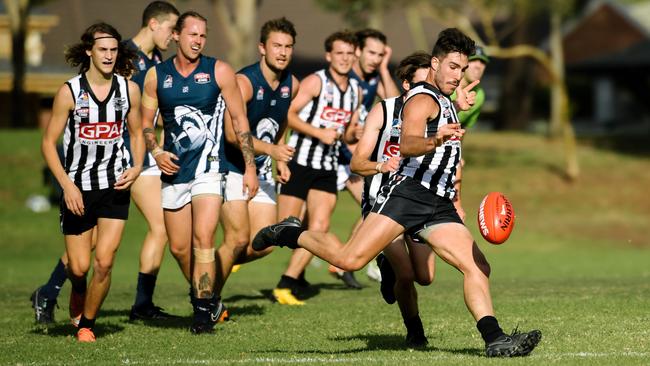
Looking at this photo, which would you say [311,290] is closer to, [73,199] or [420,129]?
[73,199]

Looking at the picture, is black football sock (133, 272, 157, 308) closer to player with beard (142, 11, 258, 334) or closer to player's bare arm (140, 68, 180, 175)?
player with beard (142, 11, 258, 334)

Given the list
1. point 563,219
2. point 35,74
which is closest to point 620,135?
point 563,219

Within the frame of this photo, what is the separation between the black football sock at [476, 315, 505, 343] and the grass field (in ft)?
0.54

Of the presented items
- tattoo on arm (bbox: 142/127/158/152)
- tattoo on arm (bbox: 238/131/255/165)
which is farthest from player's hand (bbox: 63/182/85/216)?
tattoo on arm (bbox: 238/131/255/165)

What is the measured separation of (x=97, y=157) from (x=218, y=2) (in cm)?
2386

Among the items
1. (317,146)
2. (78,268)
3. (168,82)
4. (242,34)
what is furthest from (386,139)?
(242,34)

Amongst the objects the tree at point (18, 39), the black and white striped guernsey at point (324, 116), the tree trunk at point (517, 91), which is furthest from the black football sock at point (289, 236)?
the tree trunk at point (517, 91)

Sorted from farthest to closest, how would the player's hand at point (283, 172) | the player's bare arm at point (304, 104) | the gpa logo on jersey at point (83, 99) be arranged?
the player's bare arm at point (304, 104)
the player's hand at point (283, 172)
the gpa logo on jersey at point (83, 99)

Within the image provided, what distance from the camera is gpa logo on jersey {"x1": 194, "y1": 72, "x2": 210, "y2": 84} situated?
10070 millimetres

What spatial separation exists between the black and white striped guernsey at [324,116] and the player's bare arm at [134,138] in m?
3.02

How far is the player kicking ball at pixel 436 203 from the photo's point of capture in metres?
8.25

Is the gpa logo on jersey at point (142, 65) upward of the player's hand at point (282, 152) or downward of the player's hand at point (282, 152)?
upward

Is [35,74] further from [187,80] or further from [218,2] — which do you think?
[187,80]

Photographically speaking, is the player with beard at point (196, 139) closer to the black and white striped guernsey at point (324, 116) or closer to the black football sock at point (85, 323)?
the black football sock at point (85, 323)
